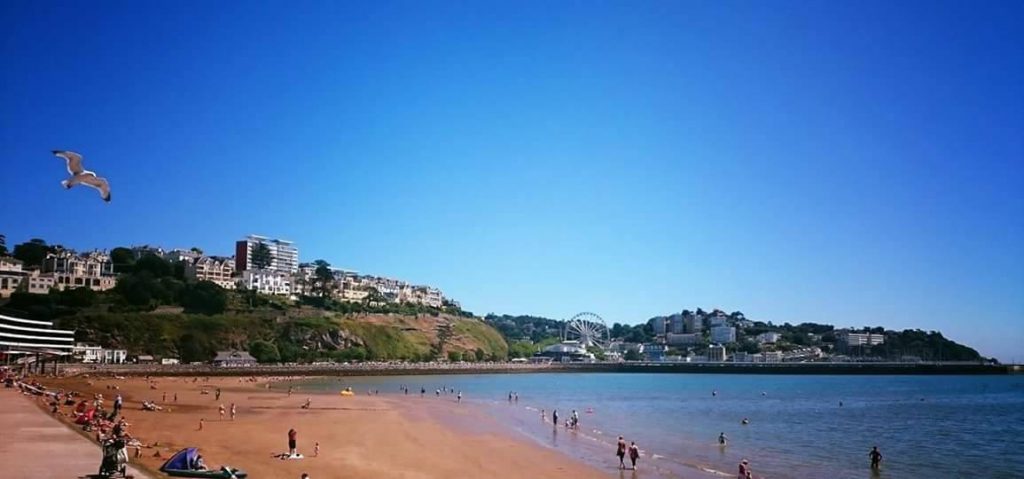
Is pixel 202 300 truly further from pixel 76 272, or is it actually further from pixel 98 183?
pixel 98 183

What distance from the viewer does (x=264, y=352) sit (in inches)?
4658

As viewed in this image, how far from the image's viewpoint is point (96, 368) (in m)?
86.1

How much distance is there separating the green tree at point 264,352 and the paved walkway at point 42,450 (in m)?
88.3

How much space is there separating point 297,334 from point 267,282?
2024 inches

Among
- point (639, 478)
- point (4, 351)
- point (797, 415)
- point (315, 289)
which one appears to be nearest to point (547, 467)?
point (639, 478)

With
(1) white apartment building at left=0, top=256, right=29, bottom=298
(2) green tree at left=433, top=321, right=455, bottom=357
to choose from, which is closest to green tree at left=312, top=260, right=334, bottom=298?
(2) green tree at left=433, top=321, right=455, bottom=357

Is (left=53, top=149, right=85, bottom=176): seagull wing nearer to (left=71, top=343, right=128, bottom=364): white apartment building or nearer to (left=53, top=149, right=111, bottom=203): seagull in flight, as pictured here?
(left=53, top=149, right=111, bottom=203): seagull in flight

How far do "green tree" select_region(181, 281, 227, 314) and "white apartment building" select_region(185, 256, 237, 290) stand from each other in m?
32.0

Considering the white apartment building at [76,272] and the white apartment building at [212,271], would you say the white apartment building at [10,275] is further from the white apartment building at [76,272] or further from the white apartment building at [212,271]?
the white apartment building at [212,271]

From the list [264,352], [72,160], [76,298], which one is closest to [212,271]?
[76,298]

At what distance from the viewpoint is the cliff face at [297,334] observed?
106312 mm

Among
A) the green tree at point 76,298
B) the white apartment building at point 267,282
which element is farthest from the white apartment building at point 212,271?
the green tree at point 76,298

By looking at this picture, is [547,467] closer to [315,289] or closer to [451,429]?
[451,429]

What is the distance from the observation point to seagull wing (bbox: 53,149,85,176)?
53.6ft
